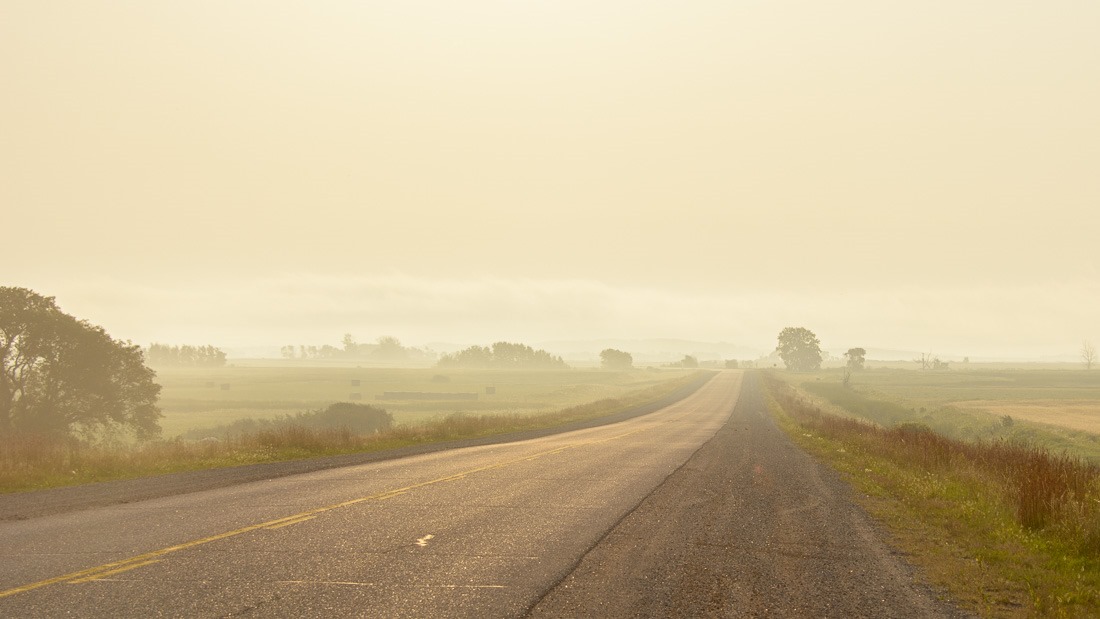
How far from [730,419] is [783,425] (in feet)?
14.7

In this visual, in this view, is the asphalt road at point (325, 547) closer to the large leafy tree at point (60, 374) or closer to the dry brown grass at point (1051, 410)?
the large leafy tree at point (60, 374)

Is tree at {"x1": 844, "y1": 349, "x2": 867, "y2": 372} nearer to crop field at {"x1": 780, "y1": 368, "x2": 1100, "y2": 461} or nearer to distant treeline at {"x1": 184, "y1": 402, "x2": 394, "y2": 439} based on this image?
crop field at {"x1": 780, "y1": 368, "x2": 1100, "y2": 461}

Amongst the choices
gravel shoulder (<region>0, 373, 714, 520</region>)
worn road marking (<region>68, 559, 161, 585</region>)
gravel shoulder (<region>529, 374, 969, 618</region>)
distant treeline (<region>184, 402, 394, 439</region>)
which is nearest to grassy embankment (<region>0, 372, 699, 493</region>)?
gravel shoulder (<region>0, 373, 714, 520</region>)

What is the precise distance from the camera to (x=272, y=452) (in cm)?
2038

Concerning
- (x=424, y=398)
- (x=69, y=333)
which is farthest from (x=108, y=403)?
(x=424, y=398)

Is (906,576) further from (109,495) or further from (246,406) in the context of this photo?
(246,406)

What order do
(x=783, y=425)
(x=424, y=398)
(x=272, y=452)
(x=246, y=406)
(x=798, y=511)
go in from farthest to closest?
(x=424, y=398) → (x=246, y=406) → (x=783, y=425) → (x=272, y=452) → (x=798, y=511)

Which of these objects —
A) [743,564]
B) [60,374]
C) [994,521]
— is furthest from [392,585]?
[60,374]

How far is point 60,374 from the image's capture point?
3016 cm

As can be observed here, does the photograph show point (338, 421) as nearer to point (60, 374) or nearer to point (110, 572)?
point (60, 374)

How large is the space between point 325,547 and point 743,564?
5.90m

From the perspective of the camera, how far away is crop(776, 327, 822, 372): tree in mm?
188875

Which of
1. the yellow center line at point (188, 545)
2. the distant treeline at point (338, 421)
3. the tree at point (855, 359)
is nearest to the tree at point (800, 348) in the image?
the tree at point (855, 359)

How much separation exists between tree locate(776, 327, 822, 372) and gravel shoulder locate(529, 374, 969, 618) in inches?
7426
